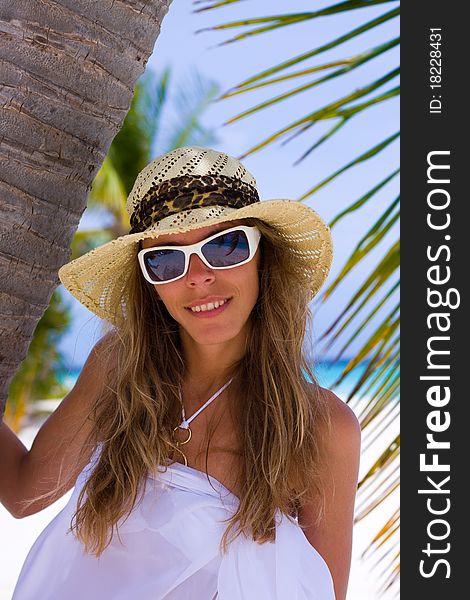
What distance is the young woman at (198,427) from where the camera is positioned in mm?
2150

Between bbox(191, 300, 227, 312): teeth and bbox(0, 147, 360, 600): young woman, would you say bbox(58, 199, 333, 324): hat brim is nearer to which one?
bbox(0, 147, 360, 600): young woman

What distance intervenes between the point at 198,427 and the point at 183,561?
0.39 m

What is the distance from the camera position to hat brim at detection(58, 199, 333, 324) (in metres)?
2.20

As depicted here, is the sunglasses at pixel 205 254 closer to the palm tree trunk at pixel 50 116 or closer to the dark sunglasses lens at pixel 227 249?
the dark sunglasses lens at pixel 227 249

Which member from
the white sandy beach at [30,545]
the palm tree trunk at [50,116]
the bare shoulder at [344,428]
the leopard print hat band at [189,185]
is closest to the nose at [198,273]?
the leopard print hat band at [189,185]

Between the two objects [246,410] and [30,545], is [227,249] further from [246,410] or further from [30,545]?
[30,545]

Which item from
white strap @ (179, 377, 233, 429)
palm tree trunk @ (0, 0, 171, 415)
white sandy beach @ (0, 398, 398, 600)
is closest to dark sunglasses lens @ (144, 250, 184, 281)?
palm tree trunk @ (0, 0, 171, 415)

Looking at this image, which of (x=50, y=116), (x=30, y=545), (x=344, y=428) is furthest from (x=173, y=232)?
(x=30, y=545)

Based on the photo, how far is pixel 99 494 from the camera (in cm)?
222

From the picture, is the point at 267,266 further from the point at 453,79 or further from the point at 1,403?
the point at 453,79

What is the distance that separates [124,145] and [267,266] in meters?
14.5

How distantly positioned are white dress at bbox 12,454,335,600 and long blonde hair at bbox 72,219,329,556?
0.03 m

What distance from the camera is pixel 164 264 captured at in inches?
87.4

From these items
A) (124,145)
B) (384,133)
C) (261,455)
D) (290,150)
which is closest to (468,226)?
(261,455)
